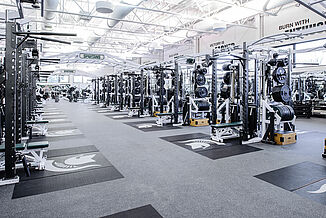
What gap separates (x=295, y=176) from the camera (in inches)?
132

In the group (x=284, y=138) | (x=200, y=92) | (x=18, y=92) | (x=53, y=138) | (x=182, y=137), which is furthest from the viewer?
(x=200, y=92)

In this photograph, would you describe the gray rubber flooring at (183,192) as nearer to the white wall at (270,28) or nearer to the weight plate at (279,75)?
the weight plate at (279,75)

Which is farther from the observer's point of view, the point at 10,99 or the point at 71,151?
the point at 71,151

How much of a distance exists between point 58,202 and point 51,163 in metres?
1.56

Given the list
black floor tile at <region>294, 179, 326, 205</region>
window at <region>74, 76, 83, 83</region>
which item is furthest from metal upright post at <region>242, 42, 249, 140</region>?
window at <region>74, 76, 83, 83</region>

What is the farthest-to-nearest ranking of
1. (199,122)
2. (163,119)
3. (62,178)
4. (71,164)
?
(163,119)
(199,122)
(71,164)
(62,178)

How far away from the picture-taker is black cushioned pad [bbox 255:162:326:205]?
111 inches

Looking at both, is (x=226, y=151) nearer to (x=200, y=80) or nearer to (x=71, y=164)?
(x=71, y=164)

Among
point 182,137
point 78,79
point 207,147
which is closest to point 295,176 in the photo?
point 207,147

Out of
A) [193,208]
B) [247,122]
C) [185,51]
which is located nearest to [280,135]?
[247,122]

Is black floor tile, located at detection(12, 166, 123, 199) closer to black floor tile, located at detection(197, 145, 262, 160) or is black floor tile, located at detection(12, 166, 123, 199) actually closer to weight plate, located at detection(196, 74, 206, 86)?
black floor tile, located at detection(197, 145, 262, 160)

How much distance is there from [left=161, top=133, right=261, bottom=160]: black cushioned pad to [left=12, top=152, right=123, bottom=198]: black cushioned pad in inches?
74.9

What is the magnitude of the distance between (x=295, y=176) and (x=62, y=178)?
3.39m

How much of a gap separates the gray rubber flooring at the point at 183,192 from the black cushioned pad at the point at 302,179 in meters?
0.12
